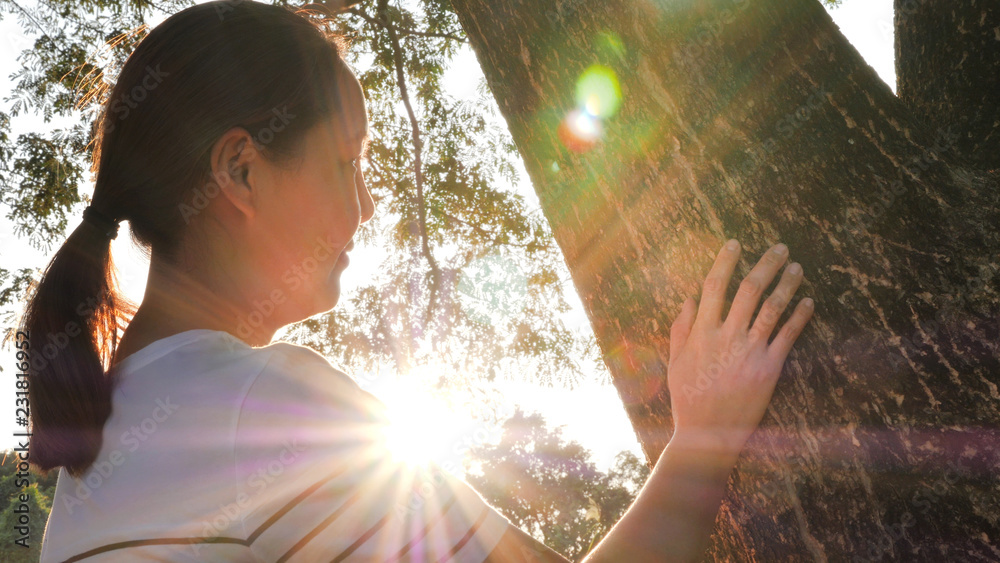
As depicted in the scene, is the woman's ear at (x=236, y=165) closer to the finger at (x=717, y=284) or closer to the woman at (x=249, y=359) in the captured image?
the woman at (x=249, y=359)

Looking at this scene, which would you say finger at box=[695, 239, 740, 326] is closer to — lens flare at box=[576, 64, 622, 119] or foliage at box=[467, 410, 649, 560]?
lens flare at box=[576, 64, 622, 119]

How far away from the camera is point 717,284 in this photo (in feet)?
4.25

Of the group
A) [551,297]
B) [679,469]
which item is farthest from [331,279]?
[551,297]

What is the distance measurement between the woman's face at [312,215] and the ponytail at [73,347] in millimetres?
386

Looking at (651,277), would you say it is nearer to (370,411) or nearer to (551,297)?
(370,411)

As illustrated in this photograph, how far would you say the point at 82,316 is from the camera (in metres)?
1.42

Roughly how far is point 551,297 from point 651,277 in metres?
6.17

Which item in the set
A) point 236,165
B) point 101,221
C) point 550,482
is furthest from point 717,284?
point 550,482

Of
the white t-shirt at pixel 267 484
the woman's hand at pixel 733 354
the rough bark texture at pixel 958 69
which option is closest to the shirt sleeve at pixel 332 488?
the white t-shirt at pixel 267 484

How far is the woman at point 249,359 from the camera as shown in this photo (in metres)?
1.05

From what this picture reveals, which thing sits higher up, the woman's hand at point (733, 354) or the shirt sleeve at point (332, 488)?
the woman's hand at point (733, 354)

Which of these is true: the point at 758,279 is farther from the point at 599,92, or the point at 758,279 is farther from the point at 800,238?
the point at 599,92

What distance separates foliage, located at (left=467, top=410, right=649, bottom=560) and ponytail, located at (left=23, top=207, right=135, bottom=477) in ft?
141

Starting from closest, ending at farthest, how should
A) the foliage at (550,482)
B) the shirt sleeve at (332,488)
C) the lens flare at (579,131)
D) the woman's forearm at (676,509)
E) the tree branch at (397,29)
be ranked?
the shirt sleeve at (332,488)
the woman's forearm at (676,509)
the lens flare at (579,131)
the tree branch at (397,29)
the foliage at (550,482)
